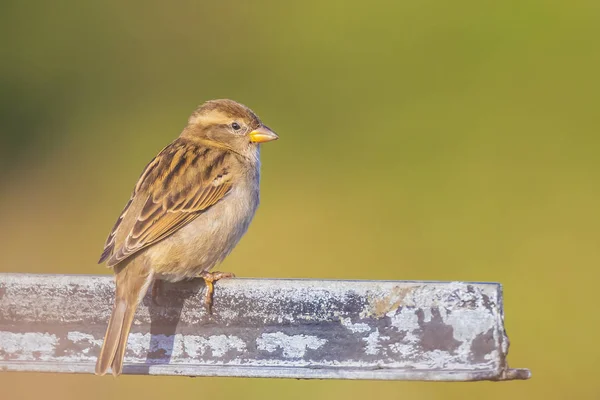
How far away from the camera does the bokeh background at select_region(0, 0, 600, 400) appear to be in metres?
6.23

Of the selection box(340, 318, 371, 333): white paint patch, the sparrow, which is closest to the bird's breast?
the sparrow

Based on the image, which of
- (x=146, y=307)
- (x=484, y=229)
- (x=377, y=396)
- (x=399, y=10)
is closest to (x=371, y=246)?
(x=484, y=229)

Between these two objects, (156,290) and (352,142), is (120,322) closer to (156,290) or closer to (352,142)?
(156,290)

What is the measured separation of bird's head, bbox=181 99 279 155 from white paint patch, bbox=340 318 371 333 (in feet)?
5.81

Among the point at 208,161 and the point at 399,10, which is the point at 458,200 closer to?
the point at 399,10

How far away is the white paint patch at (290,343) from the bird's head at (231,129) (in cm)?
172

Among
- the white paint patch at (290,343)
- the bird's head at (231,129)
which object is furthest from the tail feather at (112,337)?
the bird's head at (231,129)

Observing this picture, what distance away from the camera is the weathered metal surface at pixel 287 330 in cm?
291

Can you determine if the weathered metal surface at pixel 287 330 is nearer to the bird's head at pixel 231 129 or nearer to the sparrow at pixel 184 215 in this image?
the sparrow at pixel 184 215

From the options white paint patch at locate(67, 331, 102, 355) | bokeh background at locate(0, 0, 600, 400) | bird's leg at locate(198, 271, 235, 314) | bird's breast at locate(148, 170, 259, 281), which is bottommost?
white paint patch at locate(67, 331, 102, 355)

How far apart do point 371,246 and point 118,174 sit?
1.97m

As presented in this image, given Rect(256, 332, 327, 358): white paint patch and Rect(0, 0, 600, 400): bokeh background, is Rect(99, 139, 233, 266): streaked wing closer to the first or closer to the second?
Rect(256, 332, 327, 358): white paint patch

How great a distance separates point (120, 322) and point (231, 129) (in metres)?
1.64

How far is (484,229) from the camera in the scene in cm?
695
